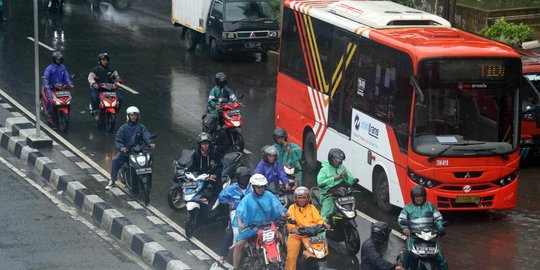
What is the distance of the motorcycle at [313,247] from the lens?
13.8 metres

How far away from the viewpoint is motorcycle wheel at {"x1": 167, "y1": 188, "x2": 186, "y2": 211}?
1723 centimetres

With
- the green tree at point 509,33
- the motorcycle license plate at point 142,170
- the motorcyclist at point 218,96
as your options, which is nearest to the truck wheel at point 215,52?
the green tree at point 509,33

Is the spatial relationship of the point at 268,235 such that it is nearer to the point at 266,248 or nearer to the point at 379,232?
the point at 266,248

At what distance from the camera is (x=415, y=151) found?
1670 centimetres

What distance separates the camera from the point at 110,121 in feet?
73.0

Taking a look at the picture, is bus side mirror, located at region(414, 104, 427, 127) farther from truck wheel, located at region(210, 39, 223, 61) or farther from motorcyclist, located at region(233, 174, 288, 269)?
truck wheel, located at region(210, 39, 223, 61)

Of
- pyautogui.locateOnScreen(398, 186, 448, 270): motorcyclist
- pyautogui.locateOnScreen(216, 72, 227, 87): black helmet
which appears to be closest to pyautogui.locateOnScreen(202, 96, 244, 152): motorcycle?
pyautogui.locateOnScreen(216, 72, 227, 87): black helmet

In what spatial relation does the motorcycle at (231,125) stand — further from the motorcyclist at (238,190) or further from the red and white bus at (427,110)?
the motorcyclist at (238,190)

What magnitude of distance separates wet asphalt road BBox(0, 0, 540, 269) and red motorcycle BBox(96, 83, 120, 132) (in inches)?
10.6

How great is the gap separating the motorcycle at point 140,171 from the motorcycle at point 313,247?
14.3 ft

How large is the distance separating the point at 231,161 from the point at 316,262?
2.97 meters

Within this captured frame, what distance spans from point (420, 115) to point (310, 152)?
4204 millimetres

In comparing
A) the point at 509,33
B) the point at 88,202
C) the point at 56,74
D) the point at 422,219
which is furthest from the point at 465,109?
the point at 509,33

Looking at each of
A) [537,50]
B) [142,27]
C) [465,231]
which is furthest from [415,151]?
[142,27]
